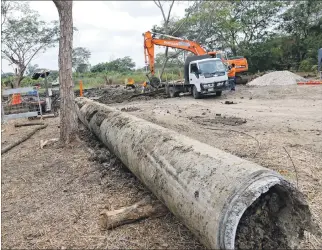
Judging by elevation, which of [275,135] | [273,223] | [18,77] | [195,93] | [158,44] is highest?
[158,44]

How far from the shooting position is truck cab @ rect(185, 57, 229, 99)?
1567 cm

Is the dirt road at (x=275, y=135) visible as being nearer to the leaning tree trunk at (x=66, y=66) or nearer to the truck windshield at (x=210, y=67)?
the leaning tree trunk at (x=66, y=66)

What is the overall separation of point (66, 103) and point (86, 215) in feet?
11.4

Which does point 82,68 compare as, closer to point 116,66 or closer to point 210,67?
point 116,66

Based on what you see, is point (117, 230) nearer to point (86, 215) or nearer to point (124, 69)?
point (86, 215)

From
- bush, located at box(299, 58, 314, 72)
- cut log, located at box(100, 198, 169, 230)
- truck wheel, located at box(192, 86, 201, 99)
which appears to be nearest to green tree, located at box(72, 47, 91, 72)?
bush, located at box(299, 58, 314, 72)

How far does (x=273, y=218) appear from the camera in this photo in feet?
9.54

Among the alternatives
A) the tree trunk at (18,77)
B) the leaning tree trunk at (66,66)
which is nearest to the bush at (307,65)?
the tree trunk at (18,77)

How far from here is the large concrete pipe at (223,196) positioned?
2.54 metres

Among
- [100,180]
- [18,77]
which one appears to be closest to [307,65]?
[18,77]

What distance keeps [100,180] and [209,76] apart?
11.5 metres

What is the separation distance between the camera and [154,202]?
3748 millimetres

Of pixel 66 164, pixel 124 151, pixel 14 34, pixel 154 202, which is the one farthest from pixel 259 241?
pixel 14 34

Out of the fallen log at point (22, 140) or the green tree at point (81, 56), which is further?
the green tree at point (81, 56)
